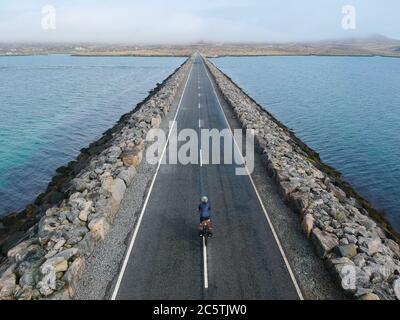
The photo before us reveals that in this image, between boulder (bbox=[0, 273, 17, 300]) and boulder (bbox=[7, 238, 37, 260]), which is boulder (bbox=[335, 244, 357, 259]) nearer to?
boulder (bbox=[0, 273, 17, 300])

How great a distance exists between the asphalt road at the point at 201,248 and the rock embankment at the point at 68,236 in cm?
181

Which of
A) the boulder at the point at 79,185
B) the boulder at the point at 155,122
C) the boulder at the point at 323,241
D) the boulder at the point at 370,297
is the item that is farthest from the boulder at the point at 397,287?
the boulder at the point at 155,122

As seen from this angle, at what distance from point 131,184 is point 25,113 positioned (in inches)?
1821

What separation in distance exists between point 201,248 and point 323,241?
541 cm

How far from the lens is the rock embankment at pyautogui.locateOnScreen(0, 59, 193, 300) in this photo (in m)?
13.6

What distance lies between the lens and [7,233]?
23094 millimetres

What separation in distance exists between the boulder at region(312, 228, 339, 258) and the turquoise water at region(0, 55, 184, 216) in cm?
2221

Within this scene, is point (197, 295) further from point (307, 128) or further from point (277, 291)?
point (307, 128)

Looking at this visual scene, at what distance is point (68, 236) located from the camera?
16.4m

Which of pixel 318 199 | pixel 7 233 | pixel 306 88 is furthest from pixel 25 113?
pixel 306 88

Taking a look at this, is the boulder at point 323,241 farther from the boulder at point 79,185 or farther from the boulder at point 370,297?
the boulder at point 79,185

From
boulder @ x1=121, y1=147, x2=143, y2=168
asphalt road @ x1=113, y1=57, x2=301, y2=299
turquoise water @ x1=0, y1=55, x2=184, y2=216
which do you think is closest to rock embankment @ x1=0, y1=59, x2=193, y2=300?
boulder @ x1=121, y1=147, x2=143, y2=168

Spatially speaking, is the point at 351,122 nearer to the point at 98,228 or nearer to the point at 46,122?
the point at 46,122

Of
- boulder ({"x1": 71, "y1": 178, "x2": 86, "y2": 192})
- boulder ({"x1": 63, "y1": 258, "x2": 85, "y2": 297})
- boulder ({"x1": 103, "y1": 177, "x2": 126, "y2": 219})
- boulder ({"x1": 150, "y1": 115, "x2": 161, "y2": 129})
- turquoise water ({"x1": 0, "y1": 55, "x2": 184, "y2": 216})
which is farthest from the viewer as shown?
boulder ({"x1": 150, "y1": 115, "x2": 161, "y2": 129})
